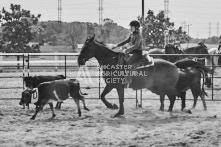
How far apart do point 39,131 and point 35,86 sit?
255 cm

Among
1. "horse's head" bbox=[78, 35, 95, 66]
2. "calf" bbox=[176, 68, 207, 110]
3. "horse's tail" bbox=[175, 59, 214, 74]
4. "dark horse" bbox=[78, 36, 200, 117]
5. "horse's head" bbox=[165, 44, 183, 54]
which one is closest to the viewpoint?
"horse's head" bbox=[78, 35, 95, 66]

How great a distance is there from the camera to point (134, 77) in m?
9.48

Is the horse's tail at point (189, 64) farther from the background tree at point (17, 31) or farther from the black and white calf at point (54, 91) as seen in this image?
the background tree at point (17, 31)

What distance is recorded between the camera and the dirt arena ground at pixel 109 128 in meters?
6.32

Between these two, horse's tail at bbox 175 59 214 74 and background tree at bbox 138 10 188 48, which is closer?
horse's tail at bbox 175 59 214 74

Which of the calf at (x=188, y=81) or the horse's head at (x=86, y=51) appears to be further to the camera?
the calf at (x=188, y=81)

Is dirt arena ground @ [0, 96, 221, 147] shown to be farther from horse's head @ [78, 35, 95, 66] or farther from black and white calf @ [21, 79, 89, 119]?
horse's head @ [78, 35, 95, 66]

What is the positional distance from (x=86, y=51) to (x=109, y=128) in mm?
2118

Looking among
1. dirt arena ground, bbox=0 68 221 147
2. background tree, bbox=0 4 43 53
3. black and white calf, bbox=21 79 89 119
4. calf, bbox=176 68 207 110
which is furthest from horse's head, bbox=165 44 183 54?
background tree, bbox=0 4 43 53

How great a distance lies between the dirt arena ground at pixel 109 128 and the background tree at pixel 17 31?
18.3 meters

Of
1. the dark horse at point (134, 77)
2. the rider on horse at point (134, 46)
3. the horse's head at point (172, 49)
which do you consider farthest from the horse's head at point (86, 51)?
the horse's head at point (172, 49)

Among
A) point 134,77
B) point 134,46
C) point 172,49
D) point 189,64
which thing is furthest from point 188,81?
point 172,49

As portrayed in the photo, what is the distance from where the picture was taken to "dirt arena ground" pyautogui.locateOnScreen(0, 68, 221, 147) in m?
6.32

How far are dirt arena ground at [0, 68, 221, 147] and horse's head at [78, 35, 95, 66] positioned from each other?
3.92 feet
